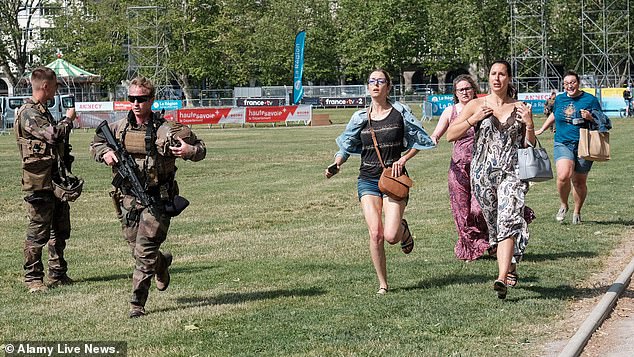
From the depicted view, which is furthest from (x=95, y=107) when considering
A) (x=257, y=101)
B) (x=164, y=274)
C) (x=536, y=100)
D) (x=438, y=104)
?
(x=164, y=274)

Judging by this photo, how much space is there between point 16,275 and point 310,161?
61.1 ft

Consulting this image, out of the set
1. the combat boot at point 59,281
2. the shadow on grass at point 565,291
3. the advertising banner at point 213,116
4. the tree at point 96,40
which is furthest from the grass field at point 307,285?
the tree at point 96,40

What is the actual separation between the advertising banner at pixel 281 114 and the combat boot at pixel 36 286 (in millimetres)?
45662

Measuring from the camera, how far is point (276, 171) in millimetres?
26406

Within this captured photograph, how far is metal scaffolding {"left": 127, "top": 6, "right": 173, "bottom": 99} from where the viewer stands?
77.6 metres

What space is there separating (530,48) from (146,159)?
6933 cm

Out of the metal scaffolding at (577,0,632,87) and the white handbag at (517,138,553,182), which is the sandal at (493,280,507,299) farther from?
the metal scaffolding at (577,0,632,87)

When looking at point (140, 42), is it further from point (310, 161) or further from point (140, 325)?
point (140, 325)

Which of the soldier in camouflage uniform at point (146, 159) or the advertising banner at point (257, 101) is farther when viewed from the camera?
the advertising banner at point (257, 101)

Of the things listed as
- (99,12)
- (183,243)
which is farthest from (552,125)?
(99,12)

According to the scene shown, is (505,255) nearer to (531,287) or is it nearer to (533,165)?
(533,165)

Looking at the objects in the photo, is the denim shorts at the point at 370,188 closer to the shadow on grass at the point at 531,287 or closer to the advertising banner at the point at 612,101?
the shadow on grass at the point at 531,287

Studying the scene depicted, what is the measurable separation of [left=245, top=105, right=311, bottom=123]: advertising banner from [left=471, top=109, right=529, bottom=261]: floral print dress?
4675 cm

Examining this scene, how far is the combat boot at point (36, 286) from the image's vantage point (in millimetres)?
10047
